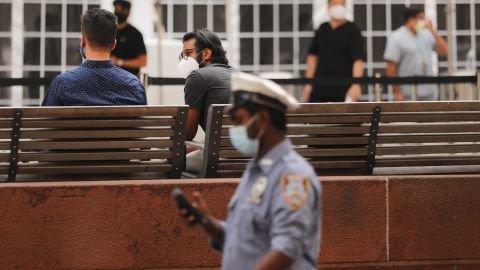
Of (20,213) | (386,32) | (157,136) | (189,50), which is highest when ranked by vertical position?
(386,32)

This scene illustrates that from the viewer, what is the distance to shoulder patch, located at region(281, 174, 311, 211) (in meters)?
4.00

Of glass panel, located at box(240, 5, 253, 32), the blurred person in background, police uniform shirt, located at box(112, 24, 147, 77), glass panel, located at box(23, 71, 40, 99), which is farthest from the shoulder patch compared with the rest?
glass panel, located at box(240, 5, 253, 32)

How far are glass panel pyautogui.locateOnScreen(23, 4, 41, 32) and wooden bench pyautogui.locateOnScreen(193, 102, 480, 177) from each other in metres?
11.2

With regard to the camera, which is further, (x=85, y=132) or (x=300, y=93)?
(x=300, y=93)

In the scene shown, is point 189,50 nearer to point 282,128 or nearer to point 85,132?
point 85,132

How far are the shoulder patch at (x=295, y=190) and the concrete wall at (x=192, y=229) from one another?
111 inches

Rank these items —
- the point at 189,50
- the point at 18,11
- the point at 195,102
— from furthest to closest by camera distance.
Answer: the point at 18,11 < the point at 189,50 < the point at 195,102

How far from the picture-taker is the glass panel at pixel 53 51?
1795 centimetres

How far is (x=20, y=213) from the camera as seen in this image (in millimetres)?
6746

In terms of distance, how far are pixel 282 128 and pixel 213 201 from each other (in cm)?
273

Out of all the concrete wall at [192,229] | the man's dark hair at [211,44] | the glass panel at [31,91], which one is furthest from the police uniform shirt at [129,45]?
the glass panel at [31,91]

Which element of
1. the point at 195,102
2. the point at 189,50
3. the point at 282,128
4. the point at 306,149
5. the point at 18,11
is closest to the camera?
the point at 282,128

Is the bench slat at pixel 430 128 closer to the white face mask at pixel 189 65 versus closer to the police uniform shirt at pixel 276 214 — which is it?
the white face mask at pixel 189 65

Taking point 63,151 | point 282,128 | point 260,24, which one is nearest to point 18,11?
point 260,24
